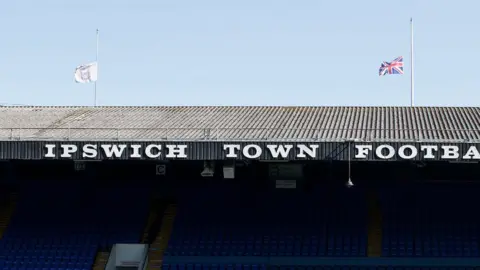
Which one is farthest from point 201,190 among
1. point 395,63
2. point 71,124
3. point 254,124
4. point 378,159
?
point 395,63

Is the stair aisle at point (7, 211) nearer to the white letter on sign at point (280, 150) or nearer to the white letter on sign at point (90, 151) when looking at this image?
the white letter on sign at point (90, 151)

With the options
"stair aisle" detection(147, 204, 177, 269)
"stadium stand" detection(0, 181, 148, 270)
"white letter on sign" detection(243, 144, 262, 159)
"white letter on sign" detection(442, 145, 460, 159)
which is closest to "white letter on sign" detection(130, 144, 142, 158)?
"white letter on sign" detection(243, 144, 262, 159)

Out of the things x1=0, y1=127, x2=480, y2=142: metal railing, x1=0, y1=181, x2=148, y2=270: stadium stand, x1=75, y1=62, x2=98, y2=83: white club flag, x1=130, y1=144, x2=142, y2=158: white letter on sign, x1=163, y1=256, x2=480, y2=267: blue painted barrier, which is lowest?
x1=163, y1=256, x2=480, y2=267: blue painted barrier

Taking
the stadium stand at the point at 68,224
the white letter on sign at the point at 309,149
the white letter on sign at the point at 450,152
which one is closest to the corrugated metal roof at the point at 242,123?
→ the white letter on sign at the point at 450,152

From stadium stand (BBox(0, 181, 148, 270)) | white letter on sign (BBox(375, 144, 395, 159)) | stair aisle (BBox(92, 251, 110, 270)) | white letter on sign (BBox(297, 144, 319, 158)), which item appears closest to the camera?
white letter on sign (BBox(375, 144, 395, 159))

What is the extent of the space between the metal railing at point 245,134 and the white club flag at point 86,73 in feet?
36.8

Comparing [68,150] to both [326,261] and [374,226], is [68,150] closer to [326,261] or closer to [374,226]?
[326,261]

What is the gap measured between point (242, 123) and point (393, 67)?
12.2 m

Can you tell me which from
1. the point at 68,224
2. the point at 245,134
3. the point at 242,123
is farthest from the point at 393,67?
the point at 68,224

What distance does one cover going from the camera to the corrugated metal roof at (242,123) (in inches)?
1346

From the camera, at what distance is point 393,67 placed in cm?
4684

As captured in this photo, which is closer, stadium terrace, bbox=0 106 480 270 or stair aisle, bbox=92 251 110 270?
stadium terrace, bbox=0 106 480 270

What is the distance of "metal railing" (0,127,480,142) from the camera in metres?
33.2

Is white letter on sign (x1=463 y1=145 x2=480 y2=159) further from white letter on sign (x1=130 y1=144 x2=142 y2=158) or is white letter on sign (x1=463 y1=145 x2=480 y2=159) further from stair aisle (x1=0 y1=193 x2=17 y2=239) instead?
stair aisle (x1=0 y1=193 x2=17 y2=239)
